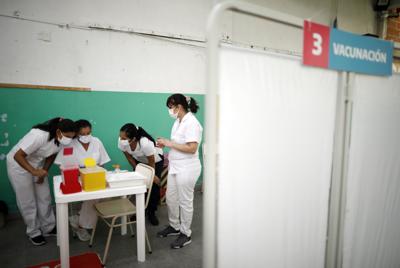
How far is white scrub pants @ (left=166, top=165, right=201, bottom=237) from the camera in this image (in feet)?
8.18

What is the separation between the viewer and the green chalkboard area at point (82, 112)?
3.15m

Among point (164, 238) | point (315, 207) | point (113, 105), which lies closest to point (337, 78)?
point (315, 207)

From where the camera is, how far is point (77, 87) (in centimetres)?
344

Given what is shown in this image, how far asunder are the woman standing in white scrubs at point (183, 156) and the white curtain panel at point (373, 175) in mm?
1289

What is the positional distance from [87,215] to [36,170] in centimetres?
64

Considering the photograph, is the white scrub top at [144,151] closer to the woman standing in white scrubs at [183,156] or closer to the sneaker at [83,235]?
the woman standing in white scrubs at [183,156]

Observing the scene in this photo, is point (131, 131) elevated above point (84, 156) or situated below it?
above

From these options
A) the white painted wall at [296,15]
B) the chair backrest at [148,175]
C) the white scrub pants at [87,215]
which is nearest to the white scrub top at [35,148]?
the white scrub pants at [87,215]

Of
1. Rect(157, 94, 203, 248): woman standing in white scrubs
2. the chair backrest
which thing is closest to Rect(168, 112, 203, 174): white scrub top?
Rect(157, 94, 203, 248): woman standing in white scrubs

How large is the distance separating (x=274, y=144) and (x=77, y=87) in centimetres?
297

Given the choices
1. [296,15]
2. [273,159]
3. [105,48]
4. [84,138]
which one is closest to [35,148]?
[84,138]

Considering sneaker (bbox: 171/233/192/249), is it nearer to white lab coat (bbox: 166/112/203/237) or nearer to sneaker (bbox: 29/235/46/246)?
white lab coat (bbox: 166/112/203/237)

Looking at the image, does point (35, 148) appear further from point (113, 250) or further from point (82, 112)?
point (113, 250)

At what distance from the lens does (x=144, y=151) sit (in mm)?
3047
